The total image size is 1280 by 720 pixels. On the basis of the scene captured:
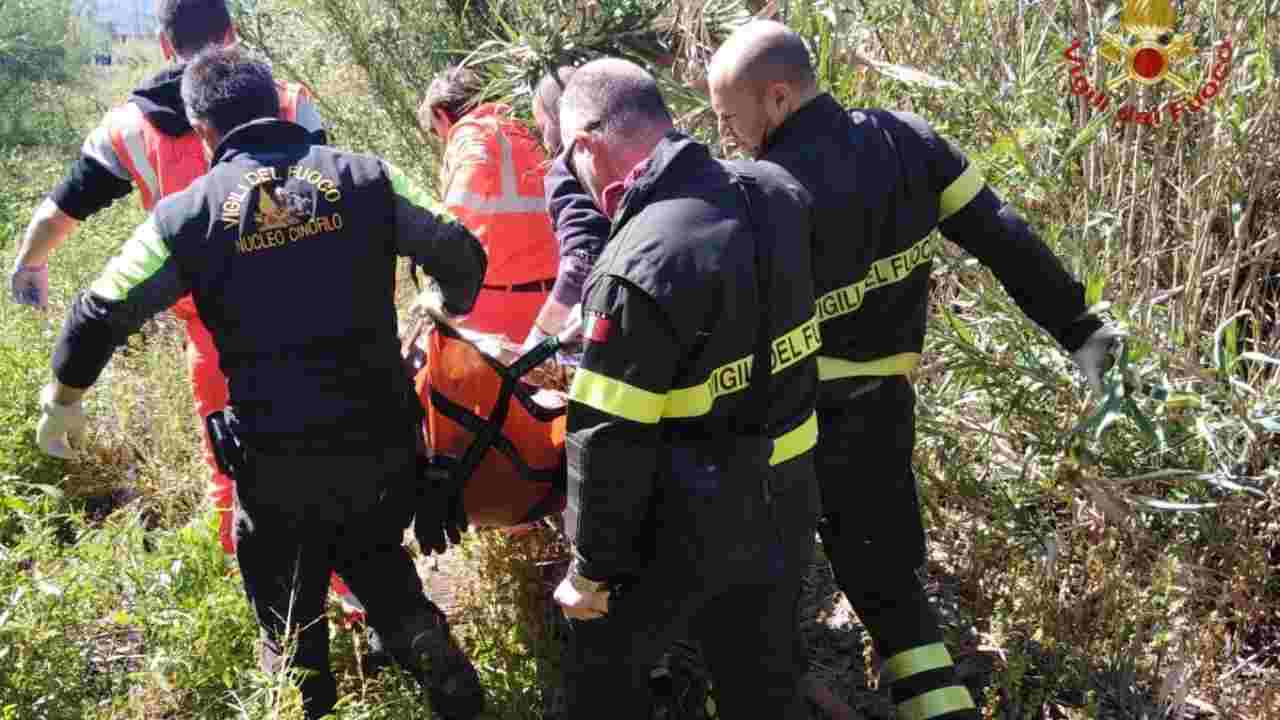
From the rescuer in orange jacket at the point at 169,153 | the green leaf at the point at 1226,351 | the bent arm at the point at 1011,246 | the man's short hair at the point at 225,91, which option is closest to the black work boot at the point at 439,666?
the rescuer in orange jacket at the point at 169,153

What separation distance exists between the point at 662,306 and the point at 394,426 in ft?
3.28

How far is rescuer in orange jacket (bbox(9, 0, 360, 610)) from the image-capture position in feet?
11.3

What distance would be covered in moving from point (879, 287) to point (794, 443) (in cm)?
57

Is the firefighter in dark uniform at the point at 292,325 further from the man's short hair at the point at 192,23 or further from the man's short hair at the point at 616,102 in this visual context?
the man's short hair at the point at 192,23

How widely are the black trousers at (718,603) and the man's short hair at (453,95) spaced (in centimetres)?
196

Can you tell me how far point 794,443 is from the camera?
2.43 meters

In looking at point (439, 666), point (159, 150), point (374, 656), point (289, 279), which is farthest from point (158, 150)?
point (439, 666)

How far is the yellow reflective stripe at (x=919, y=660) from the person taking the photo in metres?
2.90

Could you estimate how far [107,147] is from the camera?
350 cm

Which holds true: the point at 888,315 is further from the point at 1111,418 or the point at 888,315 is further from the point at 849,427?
the point at 1111,418

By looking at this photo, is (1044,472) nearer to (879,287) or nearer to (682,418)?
(879,287)

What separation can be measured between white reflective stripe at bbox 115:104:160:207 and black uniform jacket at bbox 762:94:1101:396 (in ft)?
6.38

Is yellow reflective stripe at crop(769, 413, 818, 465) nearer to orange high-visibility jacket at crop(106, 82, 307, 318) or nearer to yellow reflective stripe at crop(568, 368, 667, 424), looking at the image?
yellow reflective stripe at crop(568, 368, 667, 424)

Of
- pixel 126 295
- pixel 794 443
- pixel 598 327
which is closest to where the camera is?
pixel 598 327
